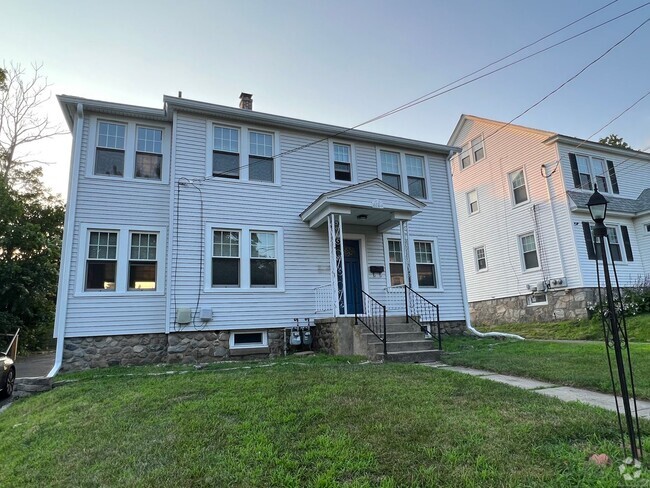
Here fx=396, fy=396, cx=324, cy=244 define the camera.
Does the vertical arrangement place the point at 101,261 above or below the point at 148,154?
below

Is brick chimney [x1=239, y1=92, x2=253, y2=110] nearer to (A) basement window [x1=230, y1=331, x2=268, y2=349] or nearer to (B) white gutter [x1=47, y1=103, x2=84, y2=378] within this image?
(B) white gutter [x1=47, y1=103, x2=84, y2=378]

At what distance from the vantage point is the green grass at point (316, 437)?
8.57 feet

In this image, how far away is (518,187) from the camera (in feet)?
51.3

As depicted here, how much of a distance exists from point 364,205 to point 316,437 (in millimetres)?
6588

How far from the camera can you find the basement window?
898 cm

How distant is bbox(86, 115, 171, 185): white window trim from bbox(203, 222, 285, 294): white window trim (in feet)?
5.97

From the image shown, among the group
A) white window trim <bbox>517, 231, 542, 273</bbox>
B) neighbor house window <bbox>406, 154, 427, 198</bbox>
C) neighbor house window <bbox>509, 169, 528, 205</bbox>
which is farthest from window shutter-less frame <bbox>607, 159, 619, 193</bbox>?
neighbor house window <bbox>406, 154, 427, 198</bbox>

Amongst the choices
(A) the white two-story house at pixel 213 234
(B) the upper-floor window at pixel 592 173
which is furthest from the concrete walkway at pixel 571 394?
(B) the upper-floor window at pixel 592 173

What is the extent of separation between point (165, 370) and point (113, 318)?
85.0 inches

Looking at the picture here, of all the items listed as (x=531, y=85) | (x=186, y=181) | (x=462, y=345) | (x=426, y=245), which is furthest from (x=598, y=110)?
(x=186, y=181)

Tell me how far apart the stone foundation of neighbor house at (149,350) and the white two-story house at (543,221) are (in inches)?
426

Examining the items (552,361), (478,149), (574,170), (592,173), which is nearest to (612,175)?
Result: (592,173)

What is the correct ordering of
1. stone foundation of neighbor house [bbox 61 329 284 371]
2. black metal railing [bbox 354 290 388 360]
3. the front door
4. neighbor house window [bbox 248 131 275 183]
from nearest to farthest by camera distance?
1. black metal railing [bbox 354 290 388 360]
2. stone foundation of neighbor house [bbox 61 329 284 371]
3. neighbor house window [bbox 248 131 275 183]
4. the front door

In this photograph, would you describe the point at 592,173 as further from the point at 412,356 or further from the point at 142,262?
the point at 142,262
